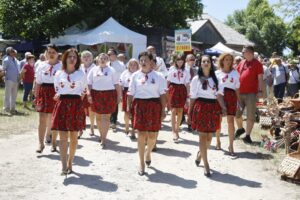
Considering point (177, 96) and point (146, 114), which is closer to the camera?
point (146, 114)

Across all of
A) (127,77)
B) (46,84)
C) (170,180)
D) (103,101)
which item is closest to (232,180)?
(170,180)

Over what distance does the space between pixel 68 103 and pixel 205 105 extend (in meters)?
2.10

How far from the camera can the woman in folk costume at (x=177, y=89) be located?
400 inches

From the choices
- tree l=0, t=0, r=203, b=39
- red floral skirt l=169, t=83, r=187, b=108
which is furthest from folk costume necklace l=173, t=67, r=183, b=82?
tree l=0, t=0, r=203, b=39

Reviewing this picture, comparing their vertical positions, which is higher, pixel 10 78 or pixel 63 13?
pixel 63 13

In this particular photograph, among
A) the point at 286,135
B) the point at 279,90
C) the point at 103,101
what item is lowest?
the point at 286,135

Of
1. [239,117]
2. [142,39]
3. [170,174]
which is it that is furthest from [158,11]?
[170,174]

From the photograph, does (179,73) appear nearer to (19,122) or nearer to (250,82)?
(250,82)

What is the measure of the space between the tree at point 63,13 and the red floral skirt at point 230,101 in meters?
19.2

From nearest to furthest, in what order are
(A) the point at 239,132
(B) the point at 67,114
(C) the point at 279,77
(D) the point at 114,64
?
(B) the point at 67,114, (A) the point at 239,132, (D) the point at 114,64, (C) the point at 279,77

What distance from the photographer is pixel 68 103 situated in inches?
275

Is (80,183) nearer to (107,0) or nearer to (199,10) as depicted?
(107,0)

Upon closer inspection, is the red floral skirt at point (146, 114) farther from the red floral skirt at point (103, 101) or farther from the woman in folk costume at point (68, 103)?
the red floral skirt at point (103, 101)

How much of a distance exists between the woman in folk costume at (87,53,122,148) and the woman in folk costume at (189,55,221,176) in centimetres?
241
